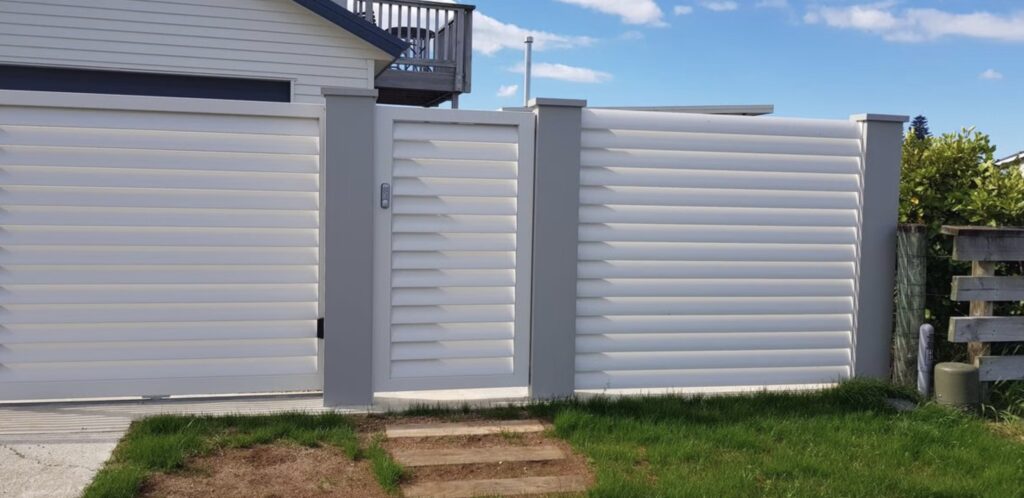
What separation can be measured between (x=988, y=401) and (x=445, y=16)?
1016 cm

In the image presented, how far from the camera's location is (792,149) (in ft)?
18.8

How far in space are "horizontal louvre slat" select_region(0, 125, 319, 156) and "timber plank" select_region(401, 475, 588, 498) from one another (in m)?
2.20

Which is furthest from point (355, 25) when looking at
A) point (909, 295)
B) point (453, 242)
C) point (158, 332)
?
point (909, 295)

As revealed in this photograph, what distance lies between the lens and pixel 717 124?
559cm

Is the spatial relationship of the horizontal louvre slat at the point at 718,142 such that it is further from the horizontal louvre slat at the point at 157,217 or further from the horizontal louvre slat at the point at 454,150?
the horizontal louvre slat at the point at 157,217

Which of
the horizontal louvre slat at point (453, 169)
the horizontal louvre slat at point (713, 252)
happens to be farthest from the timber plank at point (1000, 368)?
the horizontal louvre slat at point (453, 169)

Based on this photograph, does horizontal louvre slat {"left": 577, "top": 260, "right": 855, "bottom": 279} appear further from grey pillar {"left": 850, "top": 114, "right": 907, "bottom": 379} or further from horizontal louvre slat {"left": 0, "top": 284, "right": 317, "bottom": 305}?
horizontal louvre slat {"left": 0, "top": 284, "right": 317, "bottom": 305}

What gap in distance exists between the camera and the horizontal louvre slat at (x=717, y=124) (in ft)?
17.9

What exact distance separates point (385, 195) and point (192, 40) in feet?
18.7

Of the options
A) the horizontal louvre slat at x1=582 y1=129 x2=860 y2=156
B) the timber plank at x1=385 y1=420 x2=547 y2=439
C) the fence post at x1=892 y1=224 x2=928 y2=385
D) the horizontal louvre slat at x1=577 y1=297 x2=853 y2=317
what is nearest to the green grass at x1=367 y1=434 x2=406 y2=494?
the timber plank at x1=385 y1=420 x2=547 y2=439

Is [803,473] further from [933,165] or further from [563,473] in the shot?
[933,165]

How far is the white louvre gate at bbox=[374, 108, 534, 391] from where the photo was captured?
5195mm

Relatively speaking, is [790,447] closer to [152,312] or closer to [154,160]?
[152,312]

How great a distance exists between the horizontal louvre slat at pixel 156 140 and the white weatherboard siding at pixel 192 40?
502 centimetres
